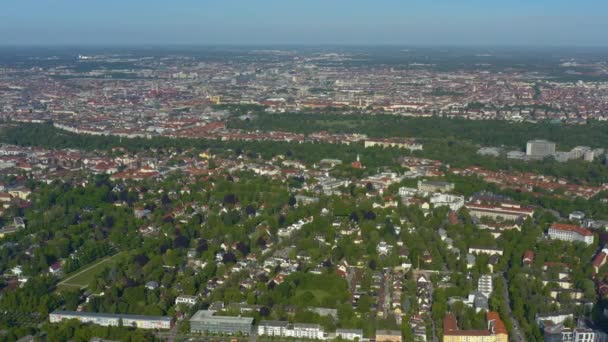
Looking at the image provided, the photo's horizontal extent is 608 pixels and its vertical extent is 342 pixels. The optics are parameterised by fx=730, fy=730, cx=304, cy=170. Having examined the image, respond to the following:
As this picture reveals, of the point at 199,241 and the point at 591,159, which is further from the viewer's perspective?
the point at 591,159

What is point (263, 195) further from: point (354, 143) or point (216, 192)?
point (354, 143)

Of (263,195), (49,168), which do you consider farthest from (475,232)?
(49,168)

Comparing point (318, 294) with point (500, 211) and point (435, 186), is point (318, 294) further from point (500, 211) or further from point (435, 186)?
point (435, 186)

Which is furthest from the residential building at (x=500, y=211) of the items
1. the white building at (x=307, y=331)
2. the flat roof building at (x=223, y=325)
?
the flat roof building at (x=223, y=325)

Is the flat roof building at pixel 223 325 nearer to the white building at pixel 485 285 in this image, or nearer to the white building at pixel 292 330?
the white building at pixel 292 330

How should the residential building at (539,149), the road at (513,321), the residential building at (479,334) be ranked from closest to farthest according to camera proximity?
the residential building at (479,334), the road at (513,321), the residential building at (539,149)

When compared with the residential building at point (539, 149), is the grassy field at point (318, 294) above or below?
below

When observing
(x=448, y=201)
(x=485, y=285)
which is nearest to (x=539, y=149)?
(x=448, y=201)

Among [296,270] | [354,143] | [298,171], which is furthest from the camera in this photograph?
[354,143]
